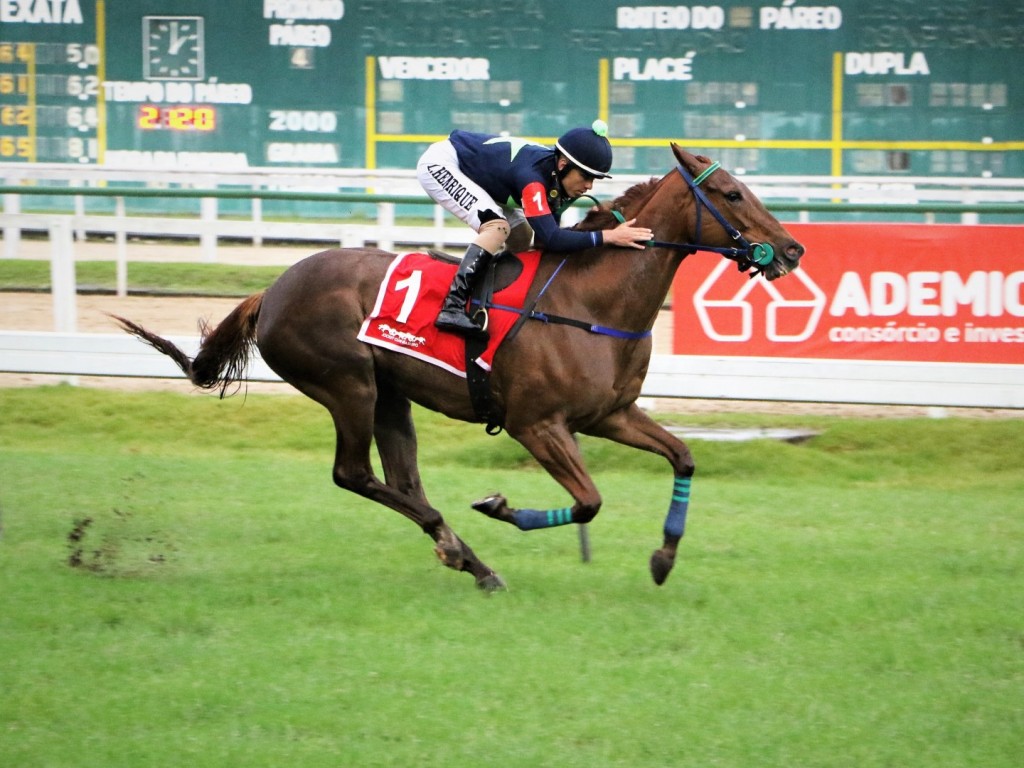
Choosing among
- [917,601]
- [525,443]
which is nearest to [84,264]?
[525,443]

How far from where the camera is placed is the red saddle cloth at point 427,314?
5.88 meters

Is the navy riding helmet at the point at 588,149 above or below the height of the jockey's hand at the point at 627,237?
above

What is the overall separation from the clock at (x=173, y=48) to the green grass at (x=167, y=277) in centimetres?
889

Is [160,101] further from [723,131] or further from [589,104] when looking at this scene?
[723,131]

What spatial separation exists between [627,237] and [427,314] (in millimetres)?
920

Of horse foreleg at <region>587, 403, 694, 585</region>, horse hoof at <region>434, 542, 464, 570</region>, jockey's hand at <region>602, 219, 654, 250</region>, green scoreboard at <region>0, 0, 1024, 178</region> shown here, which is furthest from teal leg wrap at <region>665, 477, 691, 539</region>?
green scoreboard at <region>0, 0, 1024, 178</region>

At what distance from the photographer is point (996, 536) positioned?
6852mm

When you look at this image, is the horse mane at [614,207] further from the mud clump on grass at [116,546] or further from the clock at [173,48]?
the clock at [173,48]

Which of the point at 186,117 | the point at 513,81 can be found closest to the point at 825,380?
the point at 513,81

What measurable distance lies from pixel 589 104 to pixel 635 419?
40.2 ft

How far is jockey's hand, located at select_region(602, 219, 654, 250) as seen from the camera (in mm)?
5719

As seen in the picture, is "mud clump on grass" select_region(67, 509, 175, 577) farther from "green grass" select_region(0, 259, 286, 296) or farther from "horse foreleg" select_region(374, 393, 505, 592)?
"green grass" select_region(0, 259, 286, 296)

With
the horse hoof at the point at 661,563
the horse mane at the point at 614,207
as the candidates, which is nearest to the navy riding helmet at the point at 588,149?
the horse mane at the point at 614,207

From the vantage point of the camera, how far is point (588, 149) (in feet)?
18.6
